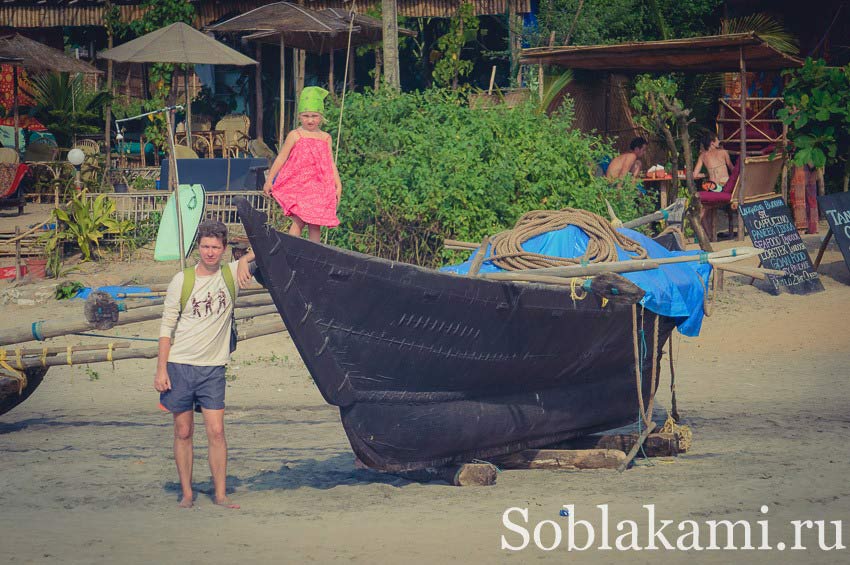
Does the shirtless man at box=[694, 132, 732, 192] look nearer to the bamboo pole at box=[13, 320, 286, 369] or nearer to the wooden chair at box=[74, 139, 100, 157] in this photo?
the bamboo pole at box=[13, 320, 286, 369]

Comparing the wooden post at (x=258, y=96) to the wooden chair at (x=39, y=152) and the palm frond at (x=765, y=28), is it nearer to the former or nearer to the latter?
the wooden chair at (x=39, y=152)

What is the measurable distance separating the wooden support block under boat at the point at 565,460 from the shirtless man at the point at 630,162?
6.17m

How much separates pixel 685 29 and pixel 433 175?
721 centimetres

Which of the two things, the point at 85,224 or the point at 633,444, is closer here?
the point at 633,444

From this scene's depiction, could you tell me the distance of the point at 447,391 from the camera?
5.84 metres

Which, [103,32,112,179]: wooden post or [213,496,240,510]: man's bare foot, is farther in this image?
[103,32,112,179]: wooden post

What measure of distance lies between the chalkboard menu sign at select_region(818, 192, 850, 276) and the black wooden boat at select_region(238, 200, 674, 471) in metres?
5.49

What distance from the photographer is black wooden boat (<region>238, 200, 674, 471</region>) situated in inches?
206

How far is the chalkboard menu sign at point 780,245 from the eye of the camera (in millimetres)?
11203

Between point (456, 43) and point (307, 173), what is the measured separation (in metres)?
10.3

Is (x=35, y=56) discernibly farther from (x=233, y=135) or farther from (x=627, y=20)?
(x=627, y=20)

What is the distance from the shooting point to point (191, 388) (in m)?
5.32

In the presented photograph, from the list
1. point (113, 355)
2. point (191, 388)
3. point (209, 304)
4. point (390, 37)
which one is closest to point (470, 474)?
point (191, 388)

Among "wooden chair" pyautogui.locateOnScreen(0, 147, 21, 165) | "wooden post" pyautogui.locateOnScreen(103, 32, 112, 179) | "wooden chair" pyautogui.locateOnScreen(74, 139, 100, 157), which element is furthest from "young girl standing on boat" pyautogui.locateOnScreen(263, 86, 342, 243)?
"wooden chair" pyautogui.locateOnScreen(74, 139, 100, 157)
